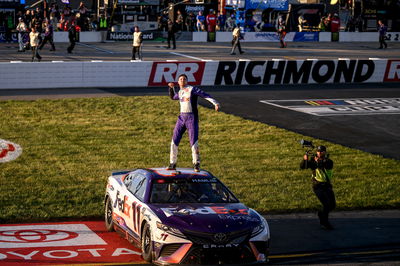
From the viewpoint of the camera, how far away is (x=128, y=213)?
1238cm

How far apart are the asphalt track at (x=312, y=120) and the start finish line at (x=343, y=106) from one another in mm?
623

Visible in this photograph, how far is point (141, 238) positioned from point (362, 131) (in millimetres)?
14636

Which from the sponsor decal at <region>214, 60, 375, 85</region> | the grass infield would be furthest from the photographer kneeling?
the sponsor decal at <region>214, 60, 375, 85</region>

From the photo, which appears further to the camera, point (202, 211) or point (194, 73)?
point (194, 73)

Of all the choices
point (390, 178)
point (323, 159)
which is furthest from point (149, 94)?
point (323, 159)

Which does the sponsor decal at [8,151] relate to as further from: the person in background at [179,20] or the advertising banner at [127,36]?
the person in background at [179,20]

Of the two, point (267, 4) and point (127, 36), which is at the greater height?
point (267, 4)

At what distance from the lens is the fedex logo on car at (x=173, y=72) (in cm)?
3272

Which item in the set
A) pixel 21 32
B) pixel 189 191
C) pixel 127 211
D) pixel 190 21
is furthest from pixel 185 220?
pixel 190 21

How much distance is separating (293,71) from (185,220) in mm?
24371

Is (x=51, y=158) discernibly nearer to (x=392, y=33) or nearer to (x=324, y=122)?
(x=324, y=122)

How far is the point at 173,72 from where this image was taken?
32781mm

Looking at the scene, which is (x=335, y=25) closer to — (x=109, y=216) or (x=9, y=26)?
(x=9, y=26)

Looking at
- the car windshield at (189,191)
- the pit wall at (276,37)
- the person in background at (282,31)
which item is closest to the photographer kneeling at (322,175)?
the car windshield at (189,191)
